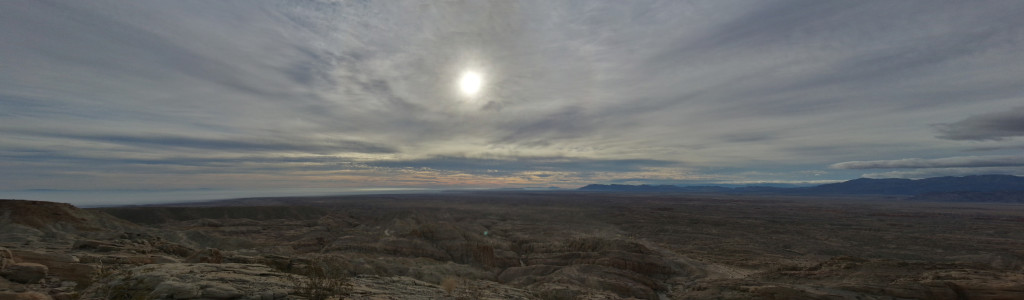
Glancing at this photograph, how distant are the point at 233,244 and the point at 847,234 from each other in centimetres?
11027

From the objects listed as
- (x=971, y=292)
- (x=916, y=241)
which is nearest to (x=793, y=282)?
(x=971, y=292)

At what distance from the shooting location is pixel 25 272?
1116 centimetres

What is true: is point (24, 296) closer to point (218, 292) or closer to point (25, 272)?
point (25, 272)

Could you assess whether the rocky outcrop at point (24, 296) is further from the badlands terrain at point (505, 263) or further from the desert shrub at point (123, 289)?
the desert shrub at point (123, 289)

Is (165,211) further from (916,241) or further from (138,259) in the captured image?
(916,241)

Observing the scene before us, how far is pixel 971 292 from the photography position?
1816 cm

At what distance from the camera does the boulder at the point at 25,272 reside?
35.4 feet

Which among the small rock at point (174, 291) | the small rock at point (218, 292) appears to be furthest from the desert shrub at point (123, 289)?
the small rock at point (218, 292)

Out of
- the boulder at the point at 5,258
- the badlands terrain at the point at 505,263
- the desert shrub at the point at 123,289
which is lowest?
the badlands terrain at the point at 505,263

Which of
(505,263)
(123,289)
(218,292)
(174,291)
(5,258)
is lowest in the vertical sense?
(505,263)

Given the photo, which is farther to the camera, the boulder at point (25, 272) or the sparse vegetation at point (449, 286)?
the sparse vegetation at point (449, 286)

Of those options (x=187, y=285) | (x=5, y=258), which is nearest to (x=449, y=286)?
(x=187, y=285)

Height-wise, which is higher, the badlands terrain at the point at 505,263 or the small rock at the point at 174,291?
the small rock at the point at 174,291

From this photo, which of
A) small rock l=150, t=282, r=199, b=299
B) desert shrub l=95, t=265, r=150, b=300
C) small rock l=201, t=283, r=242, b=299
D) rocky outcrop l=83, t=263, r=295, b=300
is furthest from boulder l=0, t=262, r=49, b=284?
small rock l=201, t=283, r=242, b=299
